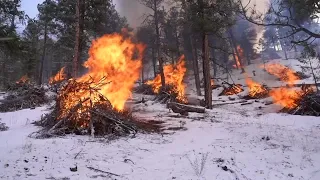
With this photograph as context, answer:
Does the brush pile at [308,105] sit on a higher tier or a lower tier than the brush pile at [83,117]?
lower

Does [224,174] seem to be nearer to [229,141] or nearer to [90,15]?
[229,141]

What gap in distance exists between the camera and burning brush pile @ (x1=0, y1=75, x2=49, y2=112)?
1705 cm

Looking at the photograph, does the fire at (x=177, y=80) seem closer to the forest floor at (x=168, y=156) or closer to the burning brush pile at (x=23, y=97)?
the burning brush pile at (x=23, y=97)

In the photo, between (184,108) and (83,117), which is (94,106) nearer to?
(83,117)

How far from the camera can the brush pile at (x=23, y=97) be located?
17.0 meters

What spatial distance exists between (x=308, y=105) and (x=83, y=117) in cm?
1328

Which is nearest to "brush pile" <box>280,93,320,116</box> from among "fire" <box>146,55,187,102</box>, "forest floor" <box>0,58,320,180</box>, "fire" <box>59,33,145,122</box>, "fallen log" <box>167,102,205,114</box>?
"forest floor" <box>0,58,320,180</box>

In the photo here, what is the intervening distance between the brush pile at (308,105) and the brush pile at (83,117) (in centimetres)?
1031

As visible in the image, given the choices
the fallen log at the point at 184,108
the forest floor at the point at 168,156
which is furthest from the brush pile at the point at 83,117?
the fallen log at the point at 184,108

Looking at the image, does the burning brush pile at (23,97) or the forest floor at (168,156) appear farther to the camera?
the burning brush pile at (23,97)

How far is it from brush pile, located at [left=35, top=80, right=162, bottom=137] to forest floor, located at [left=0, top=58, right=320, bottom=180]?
523mm

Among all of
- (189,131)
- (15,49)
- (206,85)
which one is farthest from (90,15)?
(189,131)

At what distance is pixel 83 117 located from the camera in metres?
9.35

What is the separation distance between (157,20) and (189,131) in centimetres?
1817
